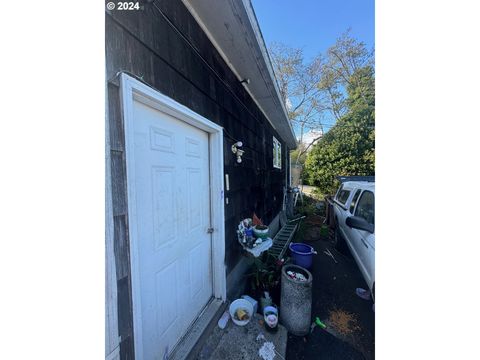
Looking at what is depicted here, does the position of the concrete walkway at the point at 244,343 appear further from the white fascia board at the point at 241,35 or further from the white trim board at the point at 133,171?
the white fascia board at the point at 241,35

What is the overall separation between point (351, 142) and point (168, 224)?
10251 millimetres

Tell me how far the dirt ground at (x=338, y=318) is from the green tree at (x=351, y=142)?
6836 mm

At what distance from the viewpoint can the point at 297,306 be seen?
6.88ft

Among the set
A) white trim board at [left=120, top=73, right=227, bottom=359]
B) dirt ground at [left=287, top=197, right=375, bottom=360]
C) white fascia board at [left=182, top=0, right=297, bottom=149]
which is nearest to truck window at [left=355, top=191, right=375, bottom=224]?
dirt ground at [left=287, top=197, right=375, bottom=360]

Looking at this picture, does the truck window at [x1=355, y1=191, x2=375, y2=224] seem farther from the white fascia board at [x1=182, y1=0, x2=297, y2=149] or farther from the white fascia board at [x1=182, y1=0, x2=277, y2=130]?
the white fascia board at [x1=182, y1=0, x2=277, y2=130]

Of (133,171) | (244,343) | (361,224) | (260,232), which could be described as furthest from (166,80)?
(361,224)

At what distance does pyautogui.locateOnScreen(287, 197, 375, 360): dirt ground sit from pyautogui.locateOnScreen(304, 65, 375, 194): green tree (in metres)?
6.84

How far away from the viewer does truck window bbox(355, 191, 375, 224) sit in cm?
287

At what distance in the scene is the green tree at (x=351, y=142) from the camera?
9.13m

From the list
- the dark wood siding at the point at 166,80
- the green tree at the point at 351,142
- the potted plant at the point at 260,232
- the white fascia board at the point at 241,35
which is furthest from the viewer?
the green tree at the point at 351,142

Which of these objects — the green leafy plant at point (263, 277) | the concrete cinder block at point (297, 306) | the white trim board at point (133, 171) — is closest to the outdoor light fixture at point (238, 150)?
the white trim board at point (133, 171)
